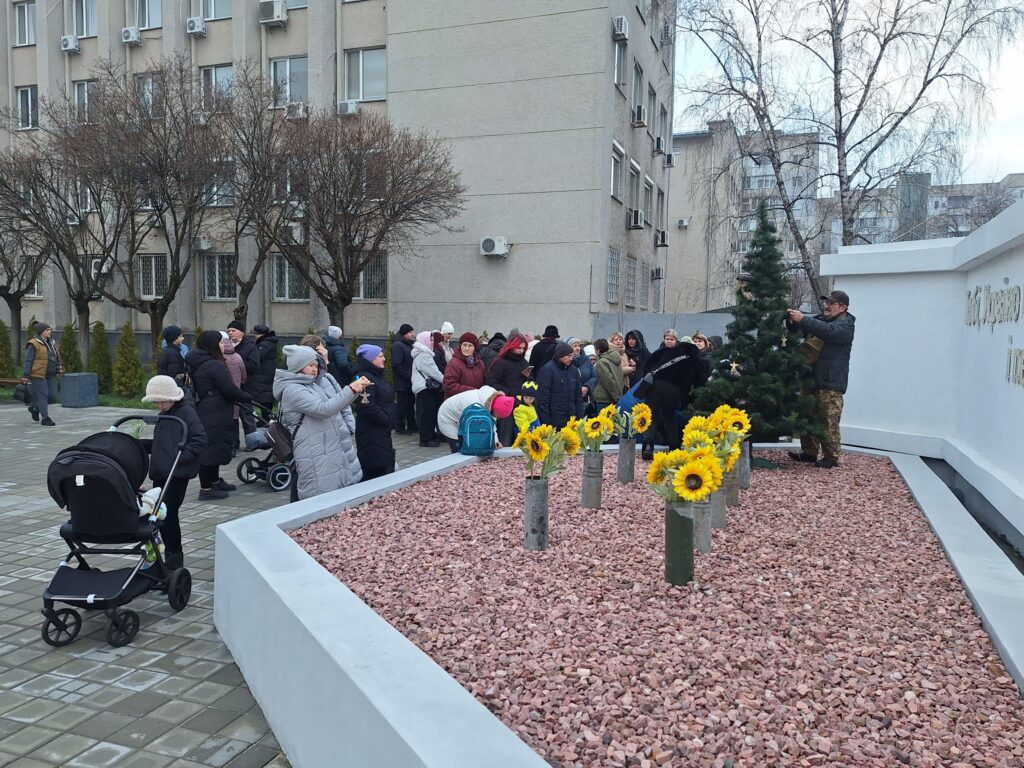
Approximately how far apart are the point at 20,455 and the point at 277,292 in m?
13.9

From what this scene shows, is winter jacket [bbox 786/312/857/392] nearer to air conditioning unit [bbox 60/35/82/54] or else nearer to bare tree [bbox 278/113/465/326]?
bare tree [bbox 278/113/465/326]

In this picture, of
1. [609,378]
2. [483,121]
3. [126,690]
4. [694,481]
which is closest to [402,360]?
[609,378]

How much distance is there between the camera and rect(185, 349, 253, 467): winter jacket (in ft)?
29.1

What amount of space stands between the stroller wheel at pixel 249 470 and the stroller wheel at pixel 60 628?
476 centimetres

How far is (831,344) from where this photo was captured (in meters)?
8.80

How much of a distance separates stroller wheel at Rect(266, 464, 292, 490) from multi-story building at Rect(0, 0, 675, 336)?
41.6ft

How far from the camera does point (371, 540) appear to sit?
5.72 meters

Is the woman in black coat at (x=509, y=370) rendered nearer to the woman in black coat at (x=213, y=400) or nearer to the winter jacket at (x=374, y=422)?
the woman in black coat at (x=213, y=400)

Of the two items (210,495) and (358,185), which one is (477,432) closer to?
(210,495)

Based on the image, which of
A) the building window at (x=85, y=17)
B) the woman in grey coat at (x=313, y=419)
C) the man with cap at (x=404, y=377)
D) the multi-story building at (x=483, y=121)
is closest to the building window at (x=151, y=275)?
the multi-story building at (x=483, y=121)

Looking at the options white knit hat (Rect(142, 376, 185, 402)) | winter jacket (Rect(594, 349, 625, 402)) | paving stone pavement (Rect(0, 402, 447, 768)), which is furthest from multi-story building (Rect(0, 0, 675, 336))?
white knit hat (Rect(142, 376, 185, 402))

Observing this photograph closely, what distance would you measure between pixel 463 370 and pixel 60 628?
728cm

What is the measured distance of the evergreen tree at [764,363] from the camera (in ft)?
28.5

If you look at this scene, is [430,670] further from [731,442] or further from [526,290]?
[526,290]
